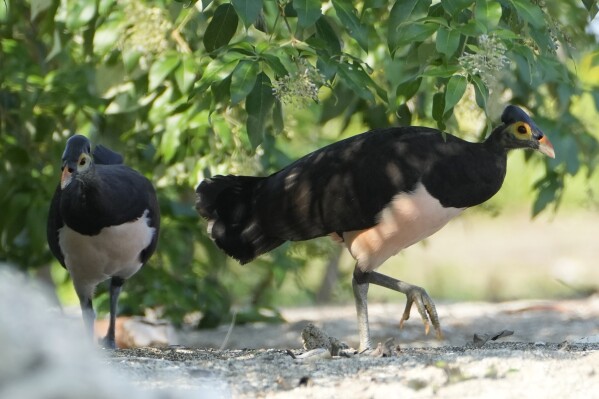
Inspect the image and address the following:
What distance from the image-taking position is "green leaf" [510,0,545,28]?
4547mm

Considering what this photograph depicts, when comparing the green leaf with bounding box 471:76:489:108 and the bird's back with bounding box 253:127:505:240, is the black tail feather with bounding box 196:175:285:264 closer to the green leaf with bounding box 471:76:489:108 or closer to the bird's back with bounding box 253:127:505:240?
the bird's back with bounding box 253:127:505:240

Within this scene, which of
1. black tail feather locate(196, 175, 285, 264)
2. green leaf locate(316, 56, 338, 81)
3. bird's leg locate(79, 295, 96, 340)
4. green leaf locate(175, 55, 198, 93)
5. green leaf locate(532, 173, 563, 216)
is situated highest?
green leaf locate(316, 56, 338, 81)

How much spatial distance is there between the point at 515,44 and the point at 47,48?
15.1ft

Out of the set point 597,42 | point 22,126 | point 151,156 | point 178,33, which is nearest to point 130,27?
point 178,33

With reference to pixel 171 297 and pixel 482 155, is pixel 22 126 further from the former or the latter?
pixel 482 155

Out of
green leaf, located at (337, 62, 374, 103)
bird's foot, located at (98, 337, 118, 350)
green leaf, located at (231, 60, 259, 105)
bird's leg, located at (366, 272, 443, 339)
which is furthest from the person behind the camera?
bird's foot, located at (98, 337, 118, 350)

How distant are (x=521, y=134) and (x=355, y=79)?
4.22ft

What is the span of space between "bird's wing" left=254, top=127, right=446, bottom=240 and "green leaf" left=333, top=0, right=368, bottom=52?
88cm

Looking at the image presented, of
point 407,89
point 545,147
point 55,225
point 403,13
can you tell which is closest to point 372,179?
point 407,89

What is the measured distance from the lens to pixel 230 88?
4.88m

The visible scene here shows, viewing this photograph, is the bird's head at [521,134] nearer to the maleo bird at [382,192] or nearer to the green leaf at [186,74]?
the maleo bird at [382,192]

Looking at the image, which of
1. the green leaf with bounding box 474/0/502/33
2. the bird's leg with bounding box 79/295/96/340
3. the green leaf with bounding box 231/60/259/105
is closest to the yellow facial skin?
the bird's leg with bounding box 79/295/96/340

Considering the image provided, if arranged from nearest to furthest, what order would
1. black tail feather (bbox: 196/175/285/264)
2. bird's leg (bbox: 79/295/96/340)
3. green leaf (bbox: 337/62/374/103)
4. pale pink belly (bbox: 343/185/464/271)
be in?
green leaf (bbox: 337/62/374/103)
pale pink belly (bbox: 343/185/464/271)
black tail feather (bbox: 196/175/285/264)
bird's leg (bbox: 79/295/96/340)

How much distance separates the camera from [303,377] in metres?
4.25
